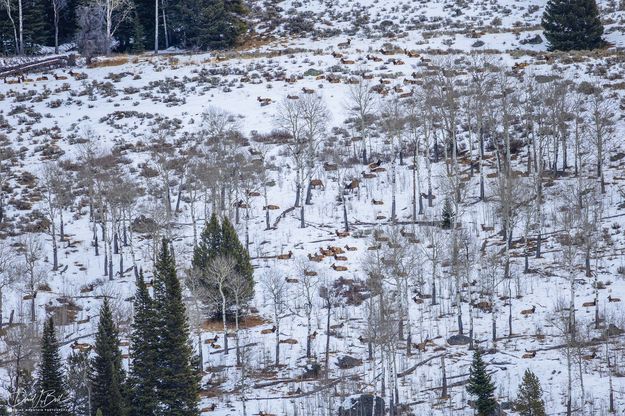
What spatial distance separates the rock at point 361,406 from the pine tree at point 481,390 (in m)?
4.28

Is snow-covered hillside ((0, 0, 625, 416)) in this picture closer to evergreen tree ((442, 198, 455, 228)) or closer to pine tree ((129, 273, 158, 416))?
evergreen tree ((442, 198, 455, 228))

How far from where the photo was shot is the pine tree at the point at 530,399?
39281mm

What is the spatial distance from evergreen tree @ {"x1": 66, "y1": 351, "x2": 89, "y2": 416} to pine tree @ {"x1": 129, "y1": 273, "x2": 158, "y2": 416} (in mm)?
2303

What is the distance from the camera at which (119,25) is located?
9744 cm

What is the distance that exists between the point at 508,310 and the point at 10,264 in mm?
29983

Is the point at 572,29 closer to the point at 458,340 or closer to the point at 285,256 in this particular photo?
the point at 285,256

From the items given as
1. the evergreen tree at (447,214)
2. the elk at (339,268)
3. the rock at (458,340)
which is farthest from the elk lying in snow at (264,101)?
the rock at (458,340)

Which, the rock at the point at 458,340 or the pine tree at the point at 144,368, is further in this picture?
the rock at the point at 458,340

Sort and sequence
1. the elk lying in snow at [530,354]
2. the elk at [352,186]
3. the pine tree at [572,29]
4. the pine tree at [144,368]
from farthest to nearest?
1. the pine tree at [572,29]
2. the elk at [352,186]
3. the elk lying in snow at [530,354]
4. the pine tree at [144,368]

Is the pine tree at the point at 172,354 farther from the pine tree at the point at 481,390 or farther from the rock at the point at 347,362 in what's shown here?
the pine tree at the point at 481,390

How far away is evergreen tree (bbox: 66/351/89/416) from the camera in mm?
43475

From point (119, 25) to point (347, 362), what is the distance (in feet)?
203

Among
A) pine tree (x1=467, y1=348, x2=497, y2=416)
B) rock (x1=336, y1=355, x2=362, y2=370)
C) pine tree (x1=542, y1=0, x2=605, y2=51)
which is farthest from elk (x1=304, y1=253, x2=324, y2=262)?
pine tree (x1=542, y1=0, x2=605, y2=51)

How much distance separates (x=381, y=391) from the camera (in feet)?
144
